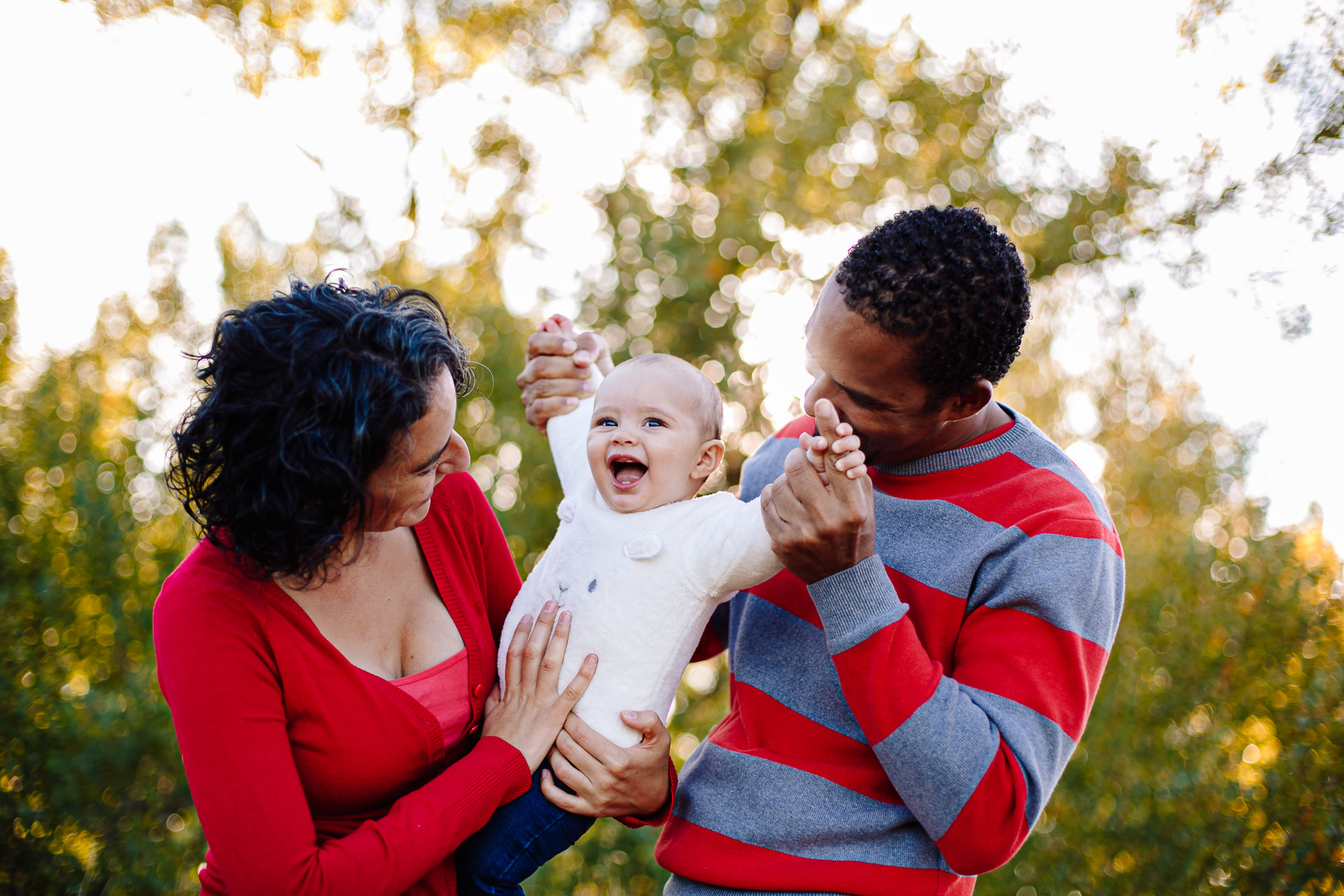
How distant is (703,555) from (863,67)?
18.4ft

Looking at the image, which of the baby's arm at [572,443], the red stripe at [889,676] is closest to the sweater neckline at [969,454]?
the red stripe at [889,676]

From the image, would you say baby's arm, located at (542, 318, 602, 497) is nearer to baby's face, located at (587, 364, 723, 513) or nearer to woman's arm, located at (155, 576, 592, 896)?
baby's face, located at (587, 364, 723, 513)

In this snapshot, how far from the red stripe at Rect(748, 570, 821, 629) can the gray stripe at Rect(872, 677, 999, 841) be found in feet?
1.22

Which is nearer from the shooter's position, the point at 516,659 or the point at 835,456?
the point at 835,456

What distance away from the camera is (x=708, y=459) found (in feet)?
6.18

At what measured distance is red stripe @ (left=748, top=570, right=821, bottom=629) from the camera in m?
1.77

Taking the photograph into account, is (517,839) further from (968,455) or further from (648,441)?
(968,455)

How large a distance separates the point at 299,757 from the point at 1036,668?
4.19ft

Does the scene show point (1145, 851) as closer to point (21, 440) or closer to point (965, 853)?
point (965, 853)

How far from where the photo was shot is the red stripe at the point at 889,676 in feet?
4.58

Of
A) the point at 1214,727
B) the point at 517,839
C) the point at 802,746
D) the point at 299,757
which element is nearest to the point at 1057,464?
the point at 802,746

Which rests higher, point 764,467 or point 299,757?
point 764,467

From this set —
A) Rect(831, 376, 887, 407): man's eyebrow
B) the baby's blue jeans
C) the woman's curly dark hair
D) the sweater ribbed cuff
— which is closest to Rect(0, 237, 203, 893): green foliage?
the baby's blue jeans

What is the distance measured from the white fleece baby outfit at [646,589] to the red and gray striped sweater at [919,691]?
0.57 ft
